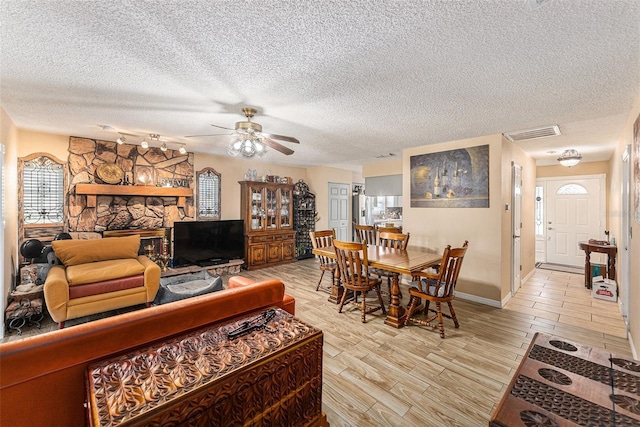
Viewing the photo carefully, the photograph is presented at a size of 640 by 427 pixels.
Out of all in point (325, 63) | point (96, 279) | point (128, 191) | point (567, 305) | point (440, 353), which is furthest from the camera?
point (128, 191)

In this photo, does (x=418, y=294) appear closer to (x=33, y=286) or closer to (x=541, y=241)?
(x=33, y=286)

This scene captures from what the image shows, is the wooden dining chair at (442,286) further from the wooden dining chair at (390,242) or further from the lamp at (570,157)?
the lamp at (570,157)

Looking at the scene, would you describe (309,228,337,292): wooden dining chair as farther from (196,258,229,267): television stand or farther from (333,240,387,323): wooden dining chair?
(196,258,229,267): television stand

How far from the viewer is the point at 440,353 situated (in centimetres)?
262

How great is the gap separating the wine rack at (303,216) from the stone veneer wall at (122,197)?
259 centimetres

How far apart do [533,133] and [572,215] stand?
13.3ft

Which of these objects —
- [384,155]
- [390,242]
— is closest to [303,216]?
[384,155]

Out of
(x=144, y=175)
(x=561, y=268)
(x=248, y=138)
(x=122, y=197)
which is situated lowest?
(x=561, y=268)

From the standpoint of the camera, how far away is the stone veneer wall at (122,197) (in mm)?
4312

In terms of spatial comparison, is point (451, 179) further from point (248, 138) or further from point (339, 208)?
point (339, 208)

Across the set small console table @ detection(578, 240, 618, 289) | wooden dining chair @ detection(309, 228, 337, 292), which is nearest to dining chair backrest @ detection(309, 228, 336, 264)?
wooden dining chair @ detection(309, 228, 337, 292)

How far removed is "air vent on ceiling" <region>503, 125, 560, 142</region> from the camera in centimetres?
348

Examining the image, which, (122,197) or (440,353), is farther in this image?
(122,197)

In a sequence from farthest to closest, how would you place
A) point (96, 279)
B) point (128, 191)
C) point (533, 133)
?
1. point (128, 191)
2. point (533, 133)
3. point (96, 279)
